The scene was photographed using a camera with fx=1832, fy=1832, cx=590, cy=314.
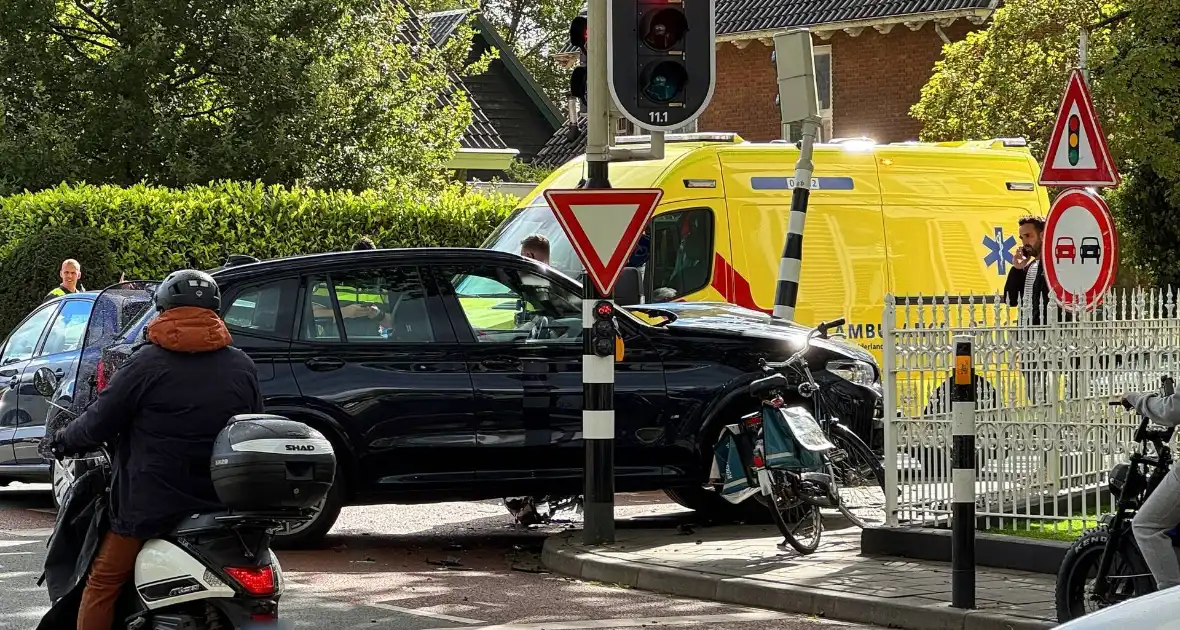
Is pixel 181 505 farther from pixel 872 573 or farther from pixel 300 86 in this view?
pixel 300 86

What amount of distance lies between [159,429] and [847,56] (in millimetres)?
31453

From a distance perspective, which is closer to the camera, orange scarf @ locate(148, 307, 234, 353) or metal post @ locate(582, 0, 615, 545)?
orange scarf @ locate(148, 307, 234, 353)

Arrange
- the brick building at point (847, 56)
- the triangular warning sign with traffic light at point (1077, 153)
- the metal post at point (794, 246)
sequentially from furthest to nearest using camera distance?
the brick building at point (847, 56)
the metal post at point (794, 246)
the triangular warning sign with traffic light at point (1077, 153)

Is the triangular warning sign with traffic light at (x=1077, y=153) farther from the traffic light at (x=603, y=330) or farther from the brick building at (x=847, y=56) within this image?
the brick building at (x=847, y=56)

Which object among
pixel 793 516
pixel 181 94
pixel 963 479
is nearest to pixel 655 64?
pixel 793 516

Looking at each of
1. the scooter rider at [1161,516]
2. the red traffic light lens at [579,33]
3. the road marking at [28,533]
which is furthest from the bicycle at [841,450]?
the road marking at [28,533]

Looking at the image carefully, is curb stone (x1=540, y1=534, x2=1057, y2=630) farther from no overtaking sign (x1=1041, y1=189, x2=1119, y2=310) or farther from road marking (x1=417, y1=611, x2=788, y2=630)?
no overtaking sign (x1=1041, y1=189, x2=1119, y2=310)

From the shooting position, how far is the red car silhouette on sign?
10.6m

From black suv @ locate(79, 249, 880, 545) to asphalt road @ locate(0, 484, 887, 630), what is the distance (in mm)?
489

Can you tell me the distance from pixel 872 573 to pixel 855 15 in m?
27.2

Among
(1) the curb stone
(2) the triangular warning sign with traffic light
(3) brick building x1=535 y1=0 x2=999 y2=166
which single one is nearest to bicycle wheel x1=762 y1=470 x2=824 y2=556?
(1) the curb stone

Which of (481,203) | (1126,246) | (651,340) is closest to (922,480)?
(651,340)

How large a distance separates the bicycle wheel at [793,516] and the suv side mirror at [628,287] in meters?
1.74

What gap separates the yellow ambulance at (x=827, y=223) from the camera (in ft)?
51.1
